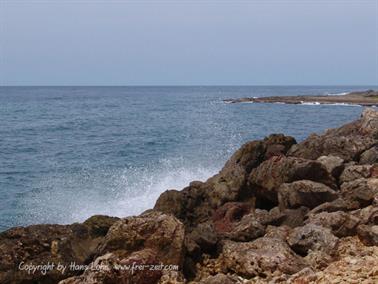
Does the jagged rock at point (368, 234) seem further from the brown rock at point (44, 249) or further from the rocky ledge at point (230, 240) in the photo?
the brown rock at point (44, 249)

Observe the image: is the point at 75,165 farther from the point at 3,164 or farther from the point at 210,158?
the point at 210,158

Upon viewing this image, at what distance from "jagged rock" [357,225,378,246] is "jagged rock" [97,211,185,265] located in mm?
4142

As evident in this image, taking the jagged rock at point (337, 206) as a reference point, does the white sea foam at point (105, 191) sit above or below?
below

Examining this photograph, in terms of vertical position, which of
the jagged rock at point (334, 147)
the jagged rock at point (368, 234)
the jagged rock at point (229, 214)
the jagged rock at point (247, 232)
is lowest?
the jagged rock at point (229, 214)

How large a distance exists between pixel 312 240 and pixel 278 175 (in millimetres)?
4744

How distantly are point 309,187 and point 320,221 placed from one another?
220 cm

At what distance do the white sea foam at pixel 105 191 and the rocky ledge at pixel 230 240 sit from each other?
26.3 feet

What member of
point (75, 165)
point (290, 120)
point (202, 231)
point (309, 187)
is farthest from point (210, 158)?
point (290, 120)

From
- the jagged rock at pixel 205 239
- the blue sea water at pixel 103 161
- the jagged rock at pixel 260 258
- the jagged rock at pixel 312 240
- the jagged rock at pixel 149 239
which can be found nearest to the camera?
the jagged rock at pixel 260 258

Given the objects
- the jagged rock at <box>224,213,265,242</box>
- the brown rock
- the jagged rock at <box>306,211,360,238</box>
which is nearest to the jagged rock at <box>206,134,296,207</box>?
the jagged rock at <box>224,213,265,242</box>

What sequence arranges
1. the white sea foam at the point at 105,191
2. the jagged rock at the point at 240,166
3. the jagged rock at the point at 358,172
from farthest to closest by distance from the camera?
the white sea foam at the point at 105,191
the jagged rock at the point at 240,166
the jagged rock at the point at 358,172

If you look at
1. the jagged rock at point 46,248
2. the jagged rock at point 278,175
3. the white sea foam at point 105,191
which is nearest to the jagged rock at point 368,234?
the jagged rock at point 278,175

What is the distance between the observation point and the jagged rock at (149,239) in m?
10.2

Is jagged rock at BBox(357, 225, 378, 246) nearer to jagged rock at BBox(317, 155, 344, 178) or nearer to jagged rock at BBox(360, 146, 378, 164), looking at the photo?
jagged rock at BBox(317, 155, 344, 178)
